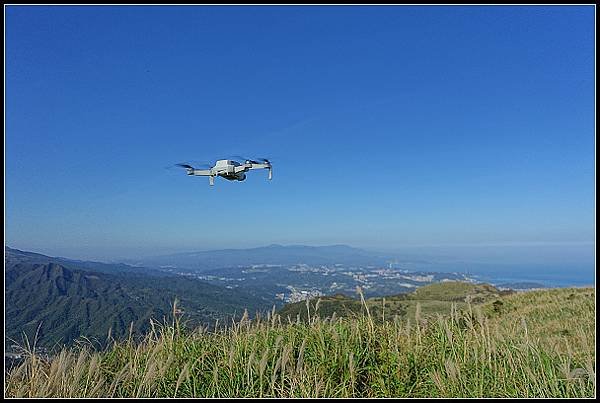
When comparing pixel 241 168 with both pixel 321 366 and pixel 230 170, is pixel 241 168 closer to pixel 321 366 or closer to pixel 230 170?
pixel 230 170

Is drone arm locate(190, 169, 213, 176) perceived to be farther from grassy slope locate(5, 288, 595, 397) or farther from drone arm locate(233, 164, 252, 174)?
grassy slope locate(5, 288, 595, 397)

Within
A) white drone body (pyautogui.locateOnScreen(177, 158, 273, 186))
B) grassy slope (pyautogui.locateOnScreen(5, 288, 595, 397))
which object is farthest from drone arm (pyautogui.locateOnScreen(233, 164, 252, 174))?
grassy slope (pyautogui.locateOnScreen(5, 288, 595, 397))

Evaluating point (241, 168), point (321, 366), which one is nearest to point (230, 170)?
point (241, 168)

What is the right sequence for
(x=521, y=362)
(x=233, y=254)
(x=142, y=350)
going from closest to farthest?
(x=521, y=362), (x=142, y=350), (x=233, y=254)

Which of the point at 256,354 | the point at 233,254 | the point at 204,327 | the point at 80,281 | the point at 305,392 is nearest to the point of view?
the point at 305,392

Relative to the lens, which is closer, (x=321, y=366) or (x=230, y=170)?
(x=230, y=170)

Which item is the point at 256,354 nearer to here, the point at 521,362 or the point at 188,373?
the point at 188,373

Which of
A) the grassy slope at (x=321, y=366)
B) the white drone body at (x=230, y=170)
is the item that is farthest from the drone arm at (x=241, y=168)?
the grassy slope at (x=321, y=366)

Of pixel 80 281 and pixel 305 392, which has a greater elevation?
pixel 305 392


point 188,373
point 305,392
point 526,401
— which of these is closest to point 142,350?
point 188,373
